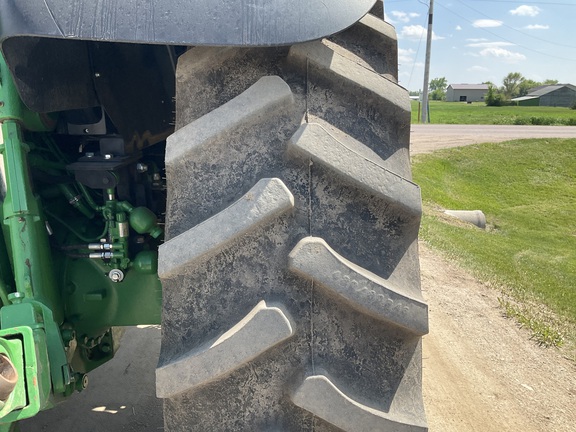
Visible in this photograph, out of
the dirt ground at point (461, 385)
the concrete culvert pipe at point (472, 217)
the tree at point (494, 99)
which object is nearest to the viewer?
the dirt ground at point (461, 385)

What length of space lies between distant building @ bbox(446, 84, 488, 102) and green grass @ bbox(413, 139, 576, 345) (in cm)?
5941

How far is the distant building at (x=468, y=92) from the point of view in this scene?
218 feet

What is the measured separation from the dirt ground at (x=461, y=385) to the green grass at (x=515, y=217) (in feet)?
0.98

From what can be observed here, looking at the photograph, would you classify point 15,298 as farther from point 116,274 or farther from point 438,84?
point 438,84

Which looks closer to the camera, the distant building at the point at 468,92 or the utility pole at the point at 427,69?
the utility pole at the point at 427,69

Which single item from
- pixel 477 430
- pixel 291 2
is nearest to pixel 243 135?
pixel 291 2

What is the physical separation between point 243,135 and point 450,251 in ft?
13.3

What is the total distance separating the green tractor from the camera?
988mm

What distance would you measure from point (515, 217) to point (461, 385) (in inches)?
193

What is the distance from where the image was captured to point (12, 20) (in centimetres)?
100

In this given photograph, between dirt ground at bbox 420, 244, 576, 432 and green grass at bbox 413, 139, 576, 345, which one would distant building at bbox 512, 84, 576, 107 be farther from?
dirt ground at bbox 420, 244, 576, 432

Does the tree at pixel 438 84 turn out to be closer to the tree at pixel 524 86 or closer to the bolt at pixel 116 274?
the tree at pixel 524 86

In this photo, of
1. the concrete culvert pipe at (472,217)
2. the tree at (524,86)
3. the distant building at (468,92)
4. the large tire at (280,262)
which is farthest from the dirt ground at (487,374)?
the distant building at (468,92)

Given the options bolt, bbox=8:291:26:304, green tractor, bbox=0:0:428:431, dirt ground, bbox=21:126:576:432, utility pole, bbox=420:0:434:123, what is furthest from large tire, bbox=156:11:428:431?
utility pole, bbox=420:0:434:123
